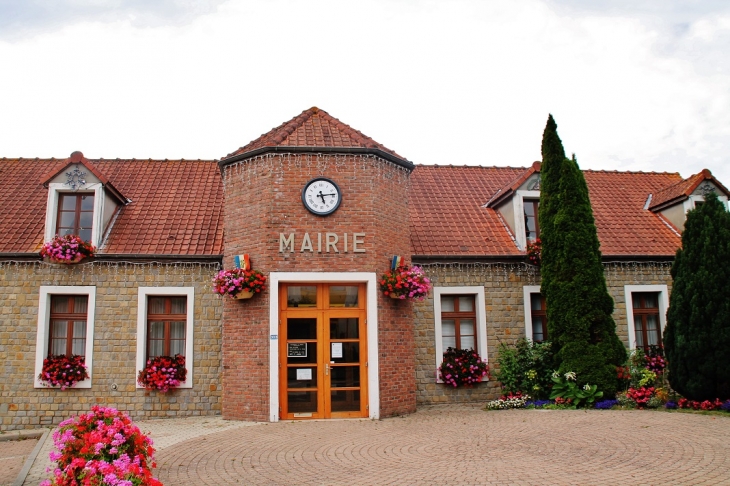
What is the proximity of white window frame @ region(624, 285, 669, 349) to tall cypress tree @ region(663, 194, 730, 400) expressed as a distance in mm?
2555

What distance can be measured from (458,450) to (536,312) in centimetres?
704

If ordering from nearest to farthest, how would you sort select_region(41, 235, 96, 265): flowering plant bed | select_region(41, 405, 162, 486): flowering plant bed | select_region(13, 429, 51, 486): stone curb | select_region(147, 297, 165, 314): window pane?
select_region(41, 405, 162, 486): flowering plant bed, select_region(13, 429, 51, 486): stone curb, select_region(41, 235, 96, 265): flowering plant bed, select_region(147, 297, 165, 314): window pane

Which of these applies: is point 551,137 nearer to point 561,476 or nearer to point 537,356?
point 537,356

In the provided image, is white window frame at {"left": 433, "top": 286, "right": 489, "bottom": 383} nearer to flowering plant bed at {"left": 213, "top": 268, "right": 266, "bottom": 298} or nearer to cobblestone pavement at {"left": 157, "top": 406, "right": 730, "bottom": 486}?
cobblestone pavement at {"left": 157, "top": 406, "right": 730, "bottom": 486}

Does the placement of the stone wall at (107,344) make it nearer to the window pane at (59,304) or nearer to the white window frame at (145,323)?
the white window frame at (145,323)

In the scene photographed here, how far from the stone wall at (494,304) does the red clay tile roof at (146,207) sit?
17.0ft

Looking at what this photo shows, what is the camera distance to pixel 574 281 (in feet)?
42.9

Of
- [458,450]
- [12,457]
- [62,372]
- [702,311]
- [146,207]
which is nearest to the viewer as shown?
[458,450]

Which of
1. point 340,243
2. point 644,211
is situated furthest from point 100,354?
point 644,211

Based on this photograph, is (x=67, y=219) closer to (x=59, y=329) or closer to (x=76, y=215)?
(x=76, y=215)

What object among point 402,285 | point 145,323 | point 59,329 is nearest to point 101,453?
point 402,285

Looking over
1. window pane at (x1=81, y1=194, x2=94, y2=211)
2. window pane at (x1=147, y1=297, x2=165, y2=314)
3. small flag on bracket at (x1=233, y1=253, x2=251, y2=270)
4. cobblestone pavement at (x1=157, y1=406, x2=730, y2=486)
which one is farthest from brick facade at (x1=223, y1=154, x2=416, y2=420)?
window pane at (x1=81, y1=194, x2=94, y2=211)

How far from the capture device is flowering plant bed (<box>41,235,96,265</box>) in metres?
12.8

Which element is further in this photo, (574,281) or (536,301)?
(536,301)
